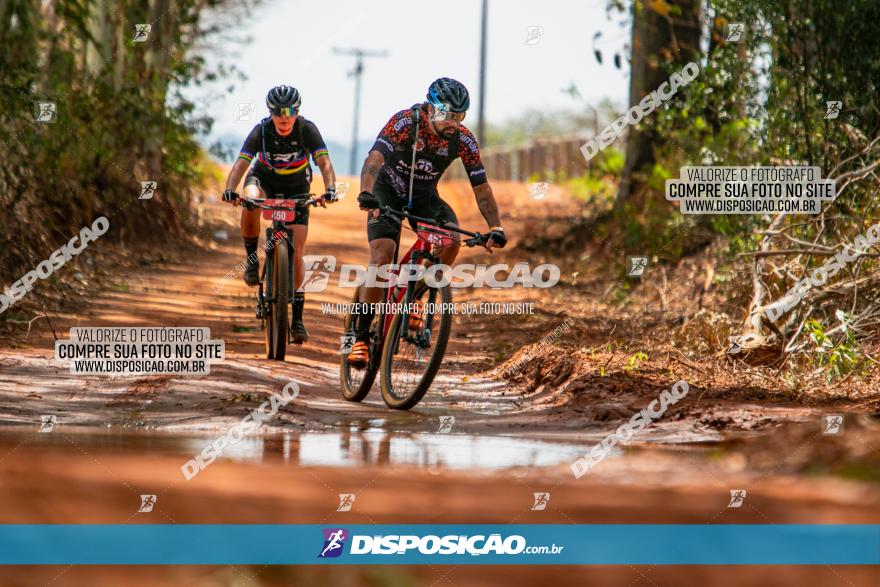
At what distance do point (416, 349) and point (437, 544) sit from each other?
11.7ft

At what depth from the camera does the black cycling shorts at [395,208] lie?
8.64 metres

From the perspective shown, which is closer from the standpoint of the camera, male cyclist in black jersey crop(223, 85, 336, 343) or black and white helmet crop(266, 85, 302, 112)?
black and white helmet crop(266, 85, 302, 112)

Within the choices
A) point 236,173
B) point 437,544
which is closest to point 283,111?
point 236,173

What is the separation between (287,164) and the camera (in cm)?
1041

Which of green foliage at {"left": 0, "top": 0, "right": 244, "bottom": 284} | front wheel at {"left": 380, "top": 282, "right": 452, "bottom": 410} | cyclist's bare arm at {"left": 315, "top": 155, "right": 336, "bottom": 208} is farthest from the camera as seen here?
green foliage at {"left": 0, "top": 0, "right": 244, "bottom": 284}

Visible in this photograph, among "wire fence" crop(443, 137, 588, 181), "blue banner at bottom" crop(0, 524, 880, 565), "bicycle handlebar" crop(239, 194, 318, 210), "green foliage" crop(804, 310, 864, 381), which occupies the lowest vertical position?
"blue banner at bottom" crop(0, 524, 880, 565)

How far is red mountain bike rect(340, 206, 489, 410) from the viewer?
8203 millimetres

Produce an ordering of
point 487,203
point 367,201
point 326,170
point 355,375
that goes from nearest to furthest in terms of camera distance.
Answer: point 367,201 < point 487,203 < point 355,375 < point 326,170

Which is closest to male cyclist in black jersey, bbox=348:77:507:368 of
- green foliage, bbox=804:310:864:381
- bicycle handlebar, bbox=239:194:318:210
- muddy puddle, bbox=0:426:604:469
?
bicycle handlebar, bbox=239:194:318:210

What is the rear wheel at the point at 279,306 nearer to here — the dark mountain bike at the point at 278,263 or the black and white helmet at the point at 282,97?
the dark mountain bike at the point at 278,263

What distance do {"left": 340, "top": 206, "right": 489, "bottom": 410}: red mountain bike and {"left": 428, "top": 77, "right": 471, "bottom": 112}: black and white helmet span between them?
80 cm

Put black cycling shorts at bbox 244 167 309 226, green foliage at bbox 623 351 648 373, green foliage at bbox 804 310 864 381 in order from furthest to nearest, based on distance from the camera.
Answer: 1. black cycling shorts at bbox 244 167 309 226
2. green foliage at bbox 623 351 648 373
3. green foliage at bbox 804 310 864 381

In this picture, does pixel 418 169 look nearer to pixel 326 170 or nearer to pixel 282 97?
pixel 326 170

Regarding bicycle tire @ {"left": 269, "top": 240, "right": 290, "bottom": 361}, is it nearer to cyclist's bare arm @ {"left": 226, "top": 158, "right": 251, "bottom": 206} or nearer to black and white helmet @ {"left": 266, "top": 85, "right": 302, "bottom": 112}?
cyclist's bare arm @ {"left": 226, "top": 158, "right": 251, "bottom": 206}
